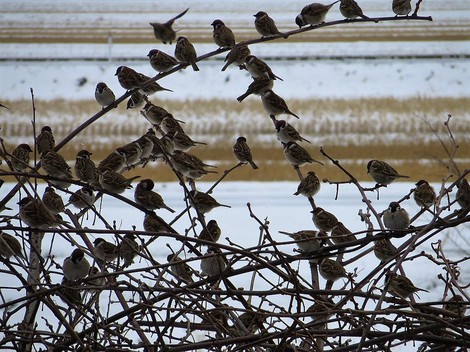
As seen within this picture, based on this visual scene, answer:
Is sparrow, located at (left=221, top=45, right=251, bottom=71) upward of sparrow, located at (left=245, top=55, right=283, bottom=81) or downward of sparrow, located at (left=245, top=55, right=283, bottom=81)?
upward

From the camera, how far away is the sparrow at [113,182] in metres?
3.62

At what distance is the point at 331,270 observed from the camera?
3.70m

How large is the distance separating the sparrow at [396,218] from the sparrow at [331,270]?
13.2 inches

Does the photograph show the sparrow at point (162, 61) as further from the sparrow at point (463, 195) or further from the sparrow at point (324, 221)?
the sparrow at point (463, 195)

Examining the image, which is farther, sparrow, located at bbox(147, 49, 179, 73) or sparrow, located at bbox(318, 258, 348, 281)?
sparrow, located at bbox(147, 49, 179, 73)

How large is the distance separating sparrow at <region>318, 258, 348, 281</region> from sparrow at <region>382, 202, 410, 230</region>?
0.34 metres

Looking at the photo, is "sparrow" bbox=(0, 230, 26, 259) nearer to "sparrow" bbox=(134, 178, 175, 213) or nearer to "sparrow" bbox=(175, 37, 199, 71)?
"sparrow" bbox=(134, 178, 175, 213)

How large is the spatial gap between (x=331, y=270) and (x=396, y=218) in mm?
410

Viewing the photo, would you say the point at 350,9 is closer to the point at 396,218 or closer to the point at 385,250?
the point at 396,218

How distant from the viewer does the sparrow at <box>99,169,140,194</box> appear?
3617 mm

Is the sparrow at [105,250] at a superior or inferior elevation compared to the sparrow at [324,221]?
inferior

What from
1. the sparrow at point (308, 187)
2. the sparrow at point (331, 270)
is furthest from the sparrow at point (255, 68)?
the sparrow at point (331, 270)

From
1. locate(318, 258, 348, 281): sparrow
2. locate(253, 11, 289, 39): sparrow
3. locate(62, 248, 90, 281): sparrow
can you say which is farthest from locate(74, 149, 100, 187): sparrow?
locate(253, 11, 289, 39): sparrow

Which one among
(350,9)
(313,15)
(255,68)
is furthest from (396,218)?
(313,15)
